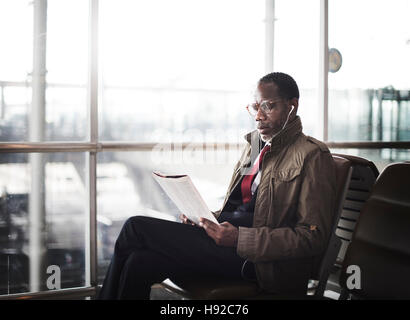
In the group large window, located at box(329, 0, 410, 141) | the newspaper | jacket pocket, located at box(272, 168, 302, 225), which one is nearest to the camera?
the newspaper

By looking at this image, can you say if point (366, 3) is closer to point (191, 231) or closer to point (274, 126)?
point (274, 126)

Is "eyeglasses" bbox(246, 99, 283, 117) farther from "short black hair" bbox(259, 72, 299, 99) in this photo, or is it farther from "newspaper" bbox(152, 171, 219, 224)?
"newspaper" bbox(152, 171, 219, 224)

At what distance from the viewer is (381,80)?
392cm

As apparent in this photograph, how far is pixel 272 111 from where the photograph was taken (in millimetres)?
2197

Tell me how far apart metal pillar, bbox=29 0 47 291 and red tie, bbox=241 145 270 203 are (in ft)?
4.00

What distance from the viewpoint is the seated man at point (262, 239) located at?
1917 mm

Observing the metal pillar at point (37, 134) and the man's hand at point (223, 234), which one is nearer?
the man's hand at point (223, 234)

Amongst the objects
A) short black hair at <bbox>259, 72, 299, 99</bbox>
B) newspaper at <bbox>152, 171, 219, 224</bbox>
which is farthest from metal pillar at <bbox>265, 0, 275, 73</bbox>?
newspaper at <bbox>152, 171, 219, 224</bbox>

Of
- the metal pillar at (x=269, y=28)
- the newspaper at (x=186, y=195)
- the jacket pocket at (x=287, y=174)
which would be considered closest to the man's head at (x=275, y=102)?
the jacket pocket at (x=287, y=174)

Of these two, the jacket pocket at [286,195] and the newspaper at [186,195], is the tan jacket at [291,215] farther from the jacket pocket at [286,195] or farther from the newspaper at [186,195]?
the newspaper at [186,195]

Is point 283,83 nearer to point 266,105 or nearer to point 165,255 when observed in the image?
point 266,105

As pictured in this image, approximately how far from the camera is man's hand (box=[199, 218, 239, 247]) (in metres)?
1.93

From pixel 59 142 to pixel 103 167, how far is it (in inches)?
11.7

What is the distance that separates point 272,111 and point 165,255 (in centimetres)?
75
